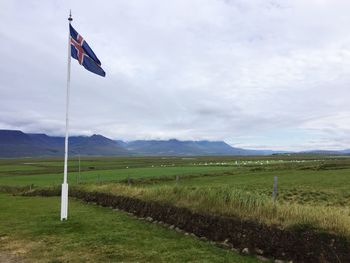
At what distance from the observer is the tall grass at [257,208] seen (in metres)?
10.7

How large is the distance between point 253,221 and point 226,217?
3.93ft

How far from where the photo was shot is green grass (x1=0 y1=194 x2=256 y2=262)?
10.2 meters

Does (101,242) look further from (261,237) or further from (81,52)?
(81,52)

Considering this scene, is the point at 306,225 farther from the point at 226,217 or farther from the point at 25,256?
the point at 25,256

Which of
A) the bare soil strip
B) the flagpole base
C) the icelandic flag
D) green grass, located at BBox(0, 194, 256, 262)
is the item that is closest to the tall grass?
the bare soil strip

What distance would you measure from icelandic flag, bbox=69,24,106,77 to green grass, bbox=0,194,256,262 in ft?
21.2

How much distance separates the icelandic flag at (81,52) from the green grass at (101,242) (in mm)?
6457

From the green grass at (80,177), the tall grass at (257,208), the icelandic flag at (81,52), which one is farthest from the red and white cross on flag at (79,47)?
the green grass at (80,177)

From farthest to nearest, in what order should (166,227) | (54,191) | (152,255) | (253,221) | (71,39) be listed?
1. (54,191)
2. (71,39)
3. (166,227)
4. (253,221)
5. (152,255)

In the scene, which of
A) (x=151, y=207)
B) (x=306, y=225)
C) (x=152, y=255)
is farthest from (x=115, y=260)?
(x=151, y=207)

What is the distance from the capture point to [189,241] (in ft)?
39.9

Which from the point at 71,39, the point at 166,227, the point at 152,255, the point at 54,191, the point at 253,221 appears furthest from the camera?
the point at 54,191

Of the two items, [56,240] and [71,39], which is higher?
[71,39]

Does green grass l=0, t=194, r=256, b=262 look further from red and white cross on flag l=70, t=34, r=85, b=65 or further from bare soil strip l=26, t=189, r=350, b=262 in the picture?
red and white cross on flag l=70, t=34, r=85, b=65
